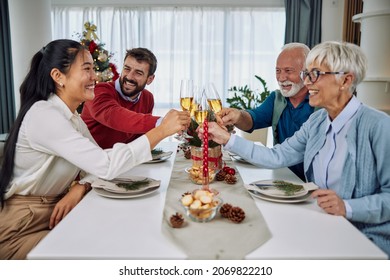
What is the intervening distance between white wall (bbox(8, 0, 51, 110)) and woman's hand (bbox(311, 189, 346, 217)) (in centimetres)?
383

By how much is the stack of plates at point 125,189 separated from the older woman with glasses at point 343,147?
14.8 inches

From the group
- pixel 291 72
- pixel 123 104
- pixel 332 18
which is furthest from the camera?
pixel 332 18

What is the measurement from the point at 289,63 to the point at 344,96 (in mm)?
871

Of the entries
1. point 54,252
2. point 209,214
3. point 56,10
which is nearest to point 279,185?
point 209,214

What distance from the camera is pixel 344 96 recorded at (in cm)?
154

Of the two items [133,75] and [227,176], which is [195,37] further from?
[227,176]

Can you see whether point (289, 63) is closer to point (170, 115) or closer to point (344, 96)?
point (344, 96)

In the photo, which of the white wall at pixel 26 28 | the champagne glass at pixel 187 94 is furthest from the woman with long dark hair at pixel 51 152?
the white wall at pixel 26 28

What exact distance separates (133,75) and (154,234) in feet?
5.17

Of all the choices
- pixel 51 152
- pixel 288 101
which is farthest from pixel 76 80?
pixel 288 101

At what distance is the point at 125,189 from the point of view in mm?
1414

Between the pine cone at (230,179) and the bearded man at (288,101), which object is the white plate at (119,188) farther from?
the bearded man at (288,101)

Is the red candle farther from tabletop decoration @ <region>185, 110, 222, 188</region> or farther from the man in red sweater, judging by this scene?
the man in red sweater

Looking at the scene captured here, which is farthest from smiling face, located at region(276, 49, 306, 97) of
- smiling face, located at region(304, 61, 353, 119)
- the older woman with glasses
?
smiling face, located at region(304, 61, 353, 119)
